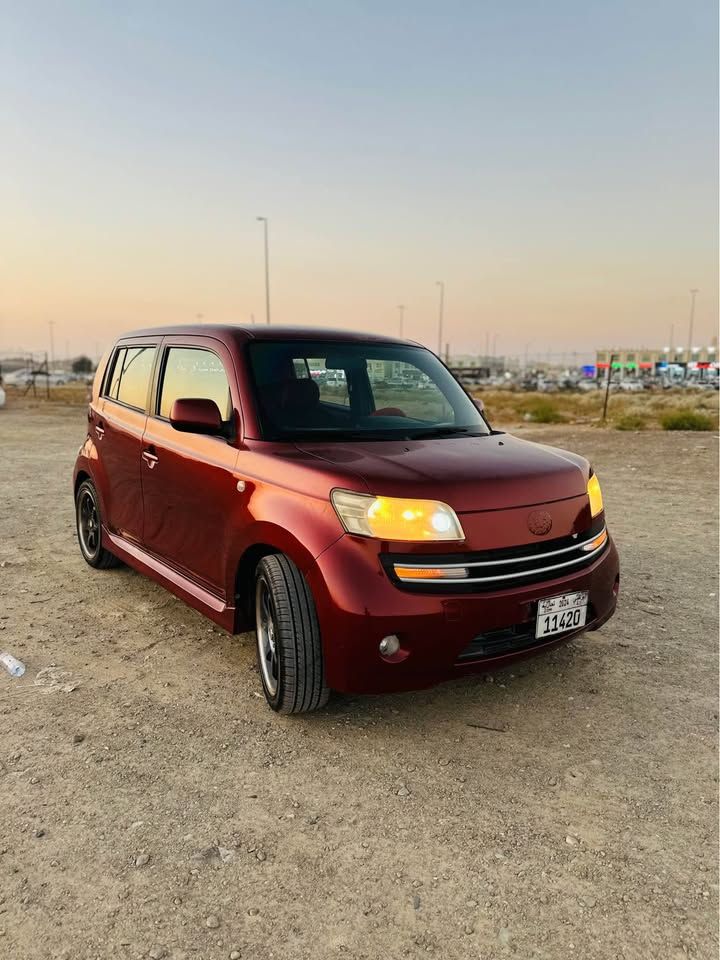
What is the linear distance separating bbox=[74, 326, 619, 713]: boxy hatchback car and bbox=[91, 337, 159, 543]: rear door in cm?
4

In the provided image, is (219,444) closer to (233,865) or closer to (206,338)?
(206,338)

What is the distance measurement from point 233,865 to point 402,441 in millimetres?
2000

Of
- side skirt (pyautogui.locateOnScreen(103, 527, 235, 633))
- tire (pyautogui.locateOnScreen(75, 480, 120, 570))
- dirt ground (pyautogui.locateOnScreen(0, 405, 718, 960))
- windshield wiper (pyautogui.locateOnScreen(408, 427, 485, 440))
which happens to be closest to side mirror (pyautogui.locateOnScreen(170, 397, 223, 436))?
side skirt (pyautogui.locateOnScreen(103, 527, 235, 633))

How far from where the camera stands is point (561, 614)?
3.06m

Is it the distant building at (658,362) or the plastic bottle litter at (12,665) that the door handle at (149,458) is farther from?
the distant building at (658,362)

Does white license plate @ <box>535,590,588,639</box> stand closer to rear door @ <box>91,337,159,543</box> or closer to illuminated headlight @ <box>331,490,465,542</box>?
illuminated headlight @ <box>331,490,465,542</box>

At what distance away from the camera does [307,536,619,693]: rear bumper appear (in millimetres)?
2703

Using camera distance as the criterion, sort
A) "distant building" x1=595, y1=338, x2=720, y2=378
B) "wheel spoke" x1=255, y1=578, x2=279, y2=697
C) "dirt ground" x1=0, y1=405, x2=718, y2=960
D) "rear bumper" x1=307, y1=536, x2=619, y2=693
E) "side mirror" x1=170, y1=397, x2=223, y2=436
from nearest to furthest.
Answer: "dirt ground" x1=0, y1=405, x2=718, y2=960, "rear bumper" x1=307, y1=536, x2=619, y2=693, "wheel spoke" x1=255, y1=578, x2=279, y2=697, "side mirror" x1=170, y1=397, x2=223, y2=436, "distant building" x1=595, y1=338, x2=720, y2=378

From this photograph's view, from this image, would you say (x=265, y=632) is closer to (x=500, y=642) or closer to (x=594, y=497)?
(x=500, y=642)

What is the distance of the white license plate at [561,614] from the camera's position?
9.77 feet

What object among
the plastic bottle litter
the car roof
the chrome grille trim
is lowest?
the plastic bottle litter

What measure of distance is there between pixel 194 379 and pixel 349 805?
2444mm

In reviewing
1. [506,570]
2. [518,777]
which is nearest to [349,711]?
[518,777]

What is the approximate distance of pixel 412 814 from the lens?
8.32 feet
